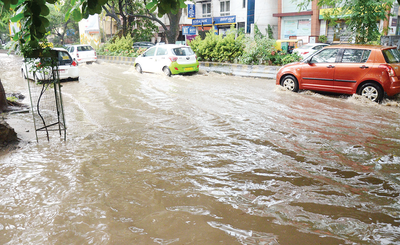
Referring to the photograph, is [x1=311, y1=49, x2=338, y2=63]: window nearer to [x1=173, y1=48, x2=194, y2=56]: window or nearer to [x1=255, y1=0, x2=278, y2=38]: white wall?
[x1=173, y1=48, x2=194, y2=56]: window

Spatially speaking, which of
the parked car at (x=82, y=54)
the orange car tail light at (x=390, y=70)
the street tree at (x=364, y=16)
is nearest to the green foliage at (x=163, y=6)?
the orange car tail light at (x=390, y=70)

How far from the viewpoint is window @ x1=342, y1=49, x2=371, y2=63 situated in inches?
359

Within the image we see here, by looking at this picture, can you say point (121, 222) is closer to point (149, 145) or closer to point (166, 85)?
point (149, 145)

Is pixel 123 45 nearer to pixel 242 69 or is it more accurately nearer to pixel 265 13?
pixel 242 69

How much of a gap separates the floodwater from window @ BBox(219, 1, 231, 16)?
32.8m

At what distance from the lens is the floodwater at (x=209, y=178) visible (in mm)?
3238

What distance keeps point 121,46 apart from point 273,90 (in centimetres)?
1729

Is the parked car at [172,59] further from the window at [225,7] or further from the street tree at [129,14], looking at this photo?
the window at [225,7]

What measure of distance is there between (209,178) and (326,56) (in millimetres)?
7185

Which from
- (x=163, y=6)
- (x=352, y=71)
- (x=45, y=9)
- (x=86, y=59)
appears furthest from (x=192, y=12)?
(x=45, y=9)

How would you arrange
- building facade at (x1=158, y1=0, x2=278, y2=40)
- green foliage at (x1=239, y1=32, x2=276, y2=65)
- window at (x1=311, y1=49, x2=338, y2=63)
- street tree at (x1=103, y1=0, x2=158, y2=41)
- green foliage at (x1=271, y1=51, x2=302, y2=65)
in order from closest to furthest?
window at (x1=311, y1=49, x2=338, y2=63) → green foliage at (x1=271, y1=51, x2=302, y2=65) → green foliage at (x1=239, y1=32, x2=276, y2=65) → street tree at (x1=103, y1=0, x2=158, y2=41) → building facade at (x1=158, y1=0, x2=278, y2=40)

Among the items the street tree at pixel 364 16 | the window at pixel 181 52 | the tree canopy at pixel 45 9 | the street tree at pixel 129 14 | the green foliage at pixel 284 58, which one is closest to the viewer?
the tree canopy at pixel 45 9

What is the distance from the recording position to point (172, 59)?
15.0 meters

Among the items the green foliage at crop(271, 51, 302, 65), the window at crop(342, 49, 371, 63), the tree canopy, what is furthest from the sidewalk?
the tree canopy
